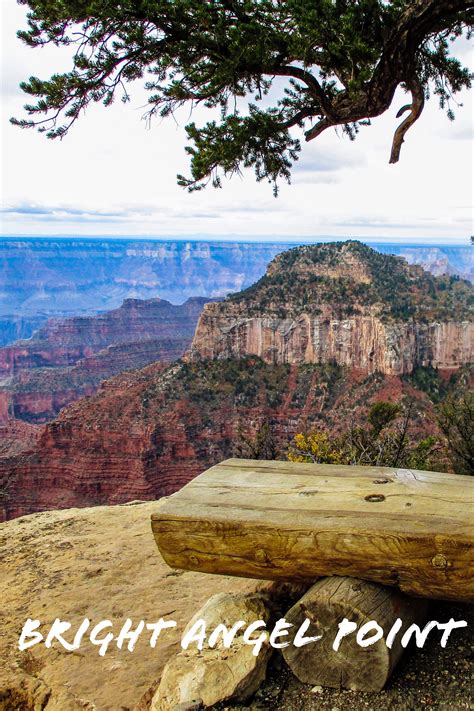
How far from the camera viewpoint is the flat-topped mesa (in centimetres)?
4884

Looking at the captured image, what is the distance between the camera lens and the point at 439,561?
3.23m

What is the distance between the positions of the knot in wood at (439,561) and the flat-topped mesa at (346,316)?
148 feet

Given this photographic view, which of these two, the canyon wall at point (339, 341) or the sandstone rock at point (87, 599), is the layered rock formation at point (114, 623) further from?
the canyon wall at point (339, 341)

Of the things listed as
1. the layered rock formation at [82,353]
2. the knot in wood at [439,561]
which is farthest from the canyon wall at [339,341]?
the knot in wood at [439,561]

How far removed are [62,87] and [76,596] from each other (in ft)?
14.2

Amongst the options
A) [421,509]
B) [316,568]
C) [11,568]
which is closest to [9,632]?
[11,568]

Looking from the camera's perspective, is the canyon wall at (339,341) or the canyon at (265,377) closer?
the canyon wall at (339,341)

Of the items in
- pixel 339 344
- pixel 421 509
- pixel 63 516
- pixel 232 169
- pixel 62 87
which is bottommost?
pixel 339 344

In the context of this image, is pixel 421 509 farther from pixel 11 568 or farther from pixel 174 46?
pixel 11 568

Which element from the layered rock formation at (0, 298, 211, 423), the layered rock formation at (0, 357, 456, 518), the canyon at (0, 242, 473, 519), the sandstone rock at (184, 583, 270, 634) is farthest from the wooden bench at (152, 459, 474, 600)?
the layered rock formation at (0, 298, 211, 423)

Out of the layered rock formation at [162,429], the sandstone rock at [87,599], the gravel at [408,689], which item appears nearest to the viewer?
the gravel at [408,689]

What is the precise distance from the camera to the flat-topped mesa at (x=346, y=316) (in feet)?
160

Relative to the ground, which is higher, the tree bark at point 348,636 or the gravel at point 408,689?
the tree bark at point 348,636

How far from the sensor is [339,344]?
5244 cm
